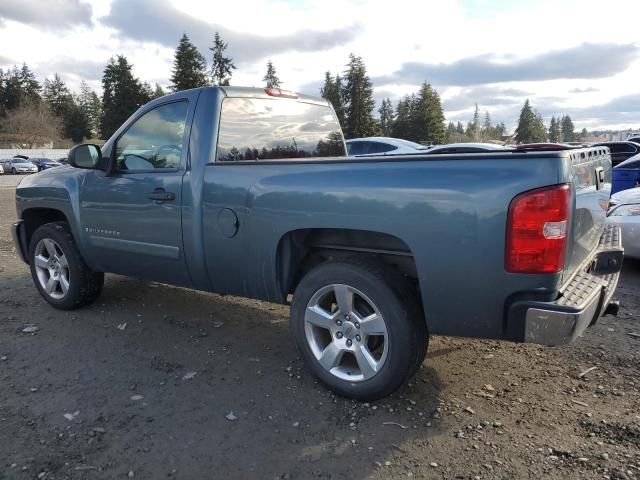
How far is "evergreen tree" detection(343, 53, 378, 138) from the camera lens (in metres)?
63.9

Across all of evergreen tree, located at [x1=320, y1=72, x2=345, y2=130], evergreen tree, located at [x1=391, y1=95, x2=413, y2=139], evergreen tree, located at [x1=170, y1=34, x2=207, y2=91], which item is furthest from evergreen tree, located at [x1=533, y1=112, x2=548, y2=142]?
evergreen tree, located at [x1=170, y1=34, x2=207, y2=91]

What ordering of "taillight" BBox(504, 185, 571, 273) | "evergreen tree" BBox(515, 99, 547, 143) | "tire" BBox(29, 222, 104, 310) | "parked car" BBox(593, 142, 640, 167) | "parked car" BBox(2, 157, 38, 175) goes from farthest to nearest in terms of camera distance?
"evergreen tree" BBox(515, 99, 547, 143)
"parked car" BBox(2, 157, 38, 175)
"parked car" BBox(593, 142, 640, 167)
"tire" BBox(29, 222, 104, 310)
"taillight" BBox(504, 185, 571, 273)

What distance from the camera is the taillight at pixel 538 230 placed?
7.57 feet

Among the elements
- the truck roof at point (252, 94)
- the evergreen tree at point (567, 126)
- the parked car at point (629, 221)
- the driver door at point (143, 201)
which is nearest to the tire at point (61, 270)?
the driver door at point (143, 201)

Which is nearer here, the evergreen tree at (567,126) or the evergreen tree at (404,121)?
the evergreen tree at (404,121)

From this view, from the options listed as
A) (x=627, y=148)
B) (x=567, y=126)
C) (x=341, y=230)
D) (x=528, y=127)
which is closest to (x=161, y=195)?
(x=341, y=230)

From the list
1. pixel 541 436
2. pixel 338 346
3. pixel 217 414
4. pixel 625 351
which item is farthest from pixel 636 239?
pixel 217 414

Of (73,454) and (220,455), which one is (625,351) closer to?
(220,455)

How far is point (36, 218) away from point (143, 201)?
1.96 meters

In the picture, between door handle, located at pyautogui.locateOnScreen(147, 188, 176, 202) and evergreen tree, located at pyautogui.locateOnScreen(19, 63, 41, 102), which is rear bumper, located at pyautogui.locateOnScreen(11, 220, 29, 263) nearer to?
door handle, located at pyautogui.locateOnScreen(147, 188, 176, 202)

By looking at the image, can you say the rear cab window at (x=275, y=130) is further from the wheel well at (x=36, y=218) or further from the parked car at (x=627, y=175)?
the parked car at (x=627, y=175)

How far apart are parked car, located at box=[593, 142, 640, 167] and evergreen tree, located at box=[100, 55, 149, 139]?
65.8 meters

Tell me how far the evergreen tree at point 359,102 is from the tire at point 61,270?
199ft

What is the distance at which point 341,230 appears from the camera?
9.93 feet
